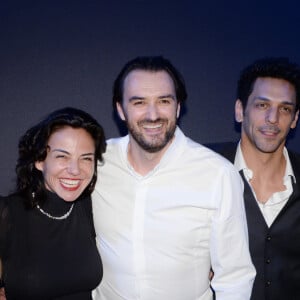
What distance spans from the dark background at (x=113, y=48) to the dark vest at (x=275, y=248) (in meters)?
1.01

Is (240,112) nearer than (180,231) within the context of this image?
No

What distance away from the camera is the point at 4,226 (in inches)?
64.2

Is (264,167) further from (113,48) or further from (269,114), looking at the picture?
(113,48)

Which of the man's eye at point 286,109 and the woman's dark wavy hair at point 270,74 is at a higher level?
the woman's dark wavy hair at point 270,74

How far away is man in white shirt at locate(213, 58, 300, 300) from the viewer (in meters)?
1.86

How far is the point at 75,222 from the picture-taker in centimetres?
183

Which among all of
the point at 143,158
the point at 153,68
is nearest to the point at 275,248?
the point at 143,158

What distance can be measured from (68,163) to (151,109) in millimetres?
503

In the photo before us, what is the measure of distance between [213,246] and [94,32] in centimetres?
177

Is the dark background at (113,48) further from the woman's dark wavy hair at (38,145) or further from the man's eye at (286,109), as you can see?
the woman's dark wavy hair at (38,145)

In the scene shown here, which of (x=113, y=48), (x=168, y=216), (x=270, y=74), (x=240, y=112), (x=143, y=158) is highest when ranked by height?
(x=113, y=48)

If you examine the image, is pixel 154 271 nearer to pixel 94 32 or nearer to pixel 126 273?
pixel 126 273

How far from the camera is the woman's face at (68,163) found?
172 cm

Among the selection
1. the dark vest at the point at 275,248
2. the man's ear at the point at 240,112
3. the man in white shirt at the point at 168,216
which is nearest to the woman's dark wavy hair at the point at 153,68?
the man in white shirt at the point at 168,216
